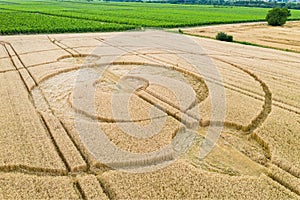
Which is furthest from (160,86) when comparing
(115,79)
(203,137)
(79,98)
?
(203,137)

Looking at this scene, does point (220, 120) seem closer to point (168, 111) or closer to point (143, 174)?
point (168, 111)

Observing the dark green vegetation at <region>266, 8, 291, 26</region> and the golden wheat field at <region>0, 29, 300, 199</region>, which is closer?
the golden wheat field at <region>0, 29, 300, 199</region>

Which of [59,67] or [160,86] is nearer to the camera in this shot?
[160,86]

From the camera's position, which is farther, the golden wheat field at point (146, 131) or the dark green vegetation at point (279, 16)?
the dark green vegetation at point (279, 16)

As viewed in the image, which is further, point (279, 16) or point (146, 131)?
point (279, 16)

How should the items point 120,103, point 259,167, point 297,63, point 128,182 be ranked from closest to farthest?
point 128,182 < point 259,167 < point 120,103 < point 297,63

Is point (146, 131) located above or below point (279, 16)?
below

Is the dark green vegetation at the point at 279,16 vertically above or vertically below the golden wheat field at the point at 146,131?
above

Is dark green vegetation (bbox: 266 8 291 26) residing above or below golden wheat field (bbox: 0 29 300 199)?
above
